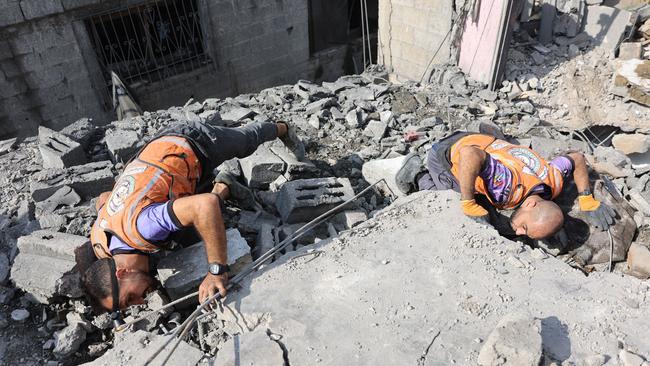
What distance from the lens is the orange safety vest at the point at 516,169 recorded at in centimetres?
414

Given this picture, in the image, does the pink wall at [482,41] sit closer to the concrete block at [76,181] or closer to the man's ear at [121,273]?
the concrete block at [76,181]

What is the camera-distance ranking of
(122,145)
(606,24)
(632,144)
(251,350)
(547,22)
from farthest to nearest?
(547,22) < (606,24) < (632,144) < (122,145) < (251,350)

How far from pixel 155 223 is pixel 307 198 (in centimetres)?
134

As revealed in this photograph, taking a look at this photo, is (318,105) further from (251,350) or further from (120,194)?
(251,350)

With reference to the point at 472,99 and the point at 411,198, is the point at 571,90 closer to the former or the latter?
the point at 472,99

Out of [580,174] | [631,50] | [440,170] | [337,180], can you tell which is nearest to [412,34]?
[631,50]

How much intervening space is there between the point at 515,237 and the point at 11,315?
4.13m

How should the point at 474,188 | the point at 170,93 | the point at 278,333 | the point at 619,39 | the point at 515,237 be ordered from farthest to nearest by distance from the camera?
the point at 170,93, the point at 619,39, the point at 515,237, the point at 474,188, the point at 278,333

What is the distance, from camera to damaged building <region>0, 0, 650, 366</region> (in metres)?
2.84

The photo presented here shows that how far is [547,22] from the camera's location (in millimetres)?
7727

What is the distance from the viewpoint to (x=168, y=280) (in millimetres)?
3211

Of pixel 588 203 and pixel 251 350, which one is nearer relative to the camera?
pixel 251 350

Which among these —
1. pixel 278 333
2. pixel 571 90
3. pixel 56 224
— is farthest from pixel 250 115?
pixel 571 90

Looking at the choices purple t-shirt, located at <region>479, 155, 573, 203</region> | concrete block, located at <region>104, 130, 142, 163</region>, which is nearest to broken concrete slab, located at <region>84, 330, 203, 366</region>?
concrete block, located at <region>104, 130, 142, 163</region>
